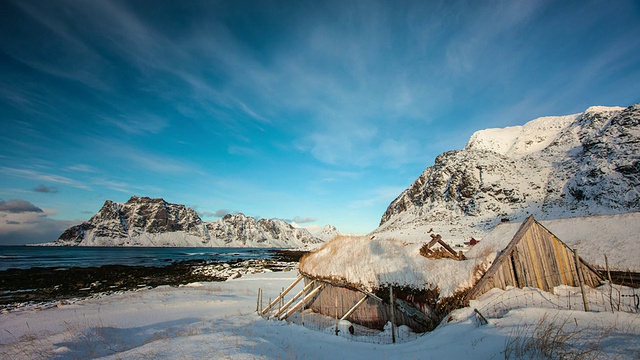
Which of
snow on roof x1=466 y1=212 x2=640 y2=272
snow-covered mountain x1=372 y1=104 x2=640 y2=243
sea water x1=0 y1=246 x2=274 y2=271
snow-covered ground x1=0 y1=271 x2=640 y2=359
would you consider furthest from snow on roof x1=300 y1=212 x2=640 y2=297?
sea water x1=0 y1=246 x2=274 y2=271

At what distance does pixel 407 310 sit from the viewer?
9688 millimetres

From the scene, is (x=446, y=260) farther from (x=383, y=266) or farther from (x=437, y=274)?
(x=383, y=266)

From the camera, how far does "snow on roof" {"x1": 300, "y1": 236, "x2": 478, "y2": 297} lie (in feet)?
30.0

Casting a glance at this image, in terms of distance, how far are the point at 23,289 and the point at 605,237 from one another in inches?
1800

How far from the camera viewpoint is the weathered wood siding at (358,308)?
10.1 metres

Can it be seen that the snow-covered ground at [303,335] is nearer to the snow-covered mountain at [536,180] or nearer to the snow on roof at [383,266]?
the snow on roof at [383,266]

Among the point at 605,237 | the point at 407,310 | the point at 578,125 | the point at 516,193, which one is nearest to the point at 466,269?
the point at 407,310

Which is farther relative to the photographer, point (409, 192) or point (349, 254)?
point (409, 192)

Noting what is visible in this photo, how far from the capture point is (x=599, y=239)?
12.0 metres

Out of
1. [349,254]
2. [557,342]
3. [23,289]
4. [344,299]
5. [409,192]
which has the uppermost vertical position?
[409,192]

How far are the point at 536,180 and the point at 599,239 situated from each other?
79894mm

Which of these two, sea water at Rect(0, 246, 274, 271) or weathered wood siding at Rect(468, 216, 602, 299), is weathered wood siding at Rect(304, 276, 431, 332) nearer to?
weathered wood siding at Rect(468, 216, 602, 299)

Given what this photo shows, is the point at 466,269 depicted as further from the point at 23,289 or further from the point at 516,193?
the point at 516,193

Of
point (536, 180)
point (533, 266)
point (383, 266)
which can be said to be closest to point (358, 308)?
point (383, 266)
